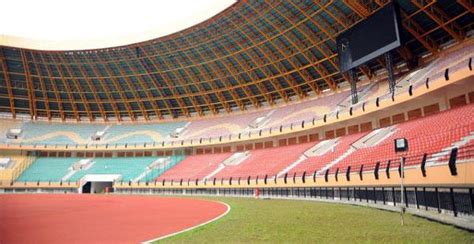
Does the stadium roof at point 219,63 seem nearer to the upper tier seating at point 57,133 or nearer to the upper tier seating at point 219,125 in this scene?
the upper tier seating at point 219,125

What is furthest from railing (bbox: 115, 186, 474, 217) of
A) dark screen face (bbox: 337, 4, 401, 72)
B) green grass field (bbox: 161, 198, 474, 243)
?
dark screen face (bbox: 337, 4, 401, 72)

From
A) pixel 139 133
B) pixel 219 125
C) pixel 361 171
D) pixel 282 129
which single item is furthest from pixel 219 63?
pixel 361 171

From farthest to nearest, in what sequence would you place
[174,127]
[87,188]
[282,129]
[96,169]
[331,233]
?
[174,127], [96,169], [87,188], [282,129], [331,233]

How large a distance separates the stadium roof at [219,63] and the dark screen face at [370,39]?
1502mm

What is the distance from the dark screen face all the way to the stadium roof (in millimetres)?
1502

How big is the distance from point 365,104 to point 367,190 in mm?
12888

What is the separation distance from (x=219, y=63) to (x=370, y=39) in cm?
2231

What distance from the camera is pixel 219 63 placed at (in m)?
48.5

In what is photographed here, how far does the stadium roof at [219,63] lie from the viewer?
34156 millimetres

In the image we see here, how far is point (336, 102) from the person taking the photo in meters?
43.6

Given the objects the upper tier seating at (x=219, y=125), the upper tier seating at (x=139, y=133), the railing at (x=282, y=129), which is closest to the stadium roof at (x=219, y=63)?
the upper tier seating at (x=219, y=125)

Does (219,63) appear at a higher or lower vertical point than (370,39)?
higher

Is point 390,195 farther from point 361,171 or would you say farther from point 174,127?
point 174,127

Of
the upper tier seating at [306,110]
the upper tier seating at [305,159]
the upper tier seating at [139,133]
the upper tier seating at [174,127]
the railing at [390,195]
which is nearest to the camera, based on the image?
the railing at [390,195]
